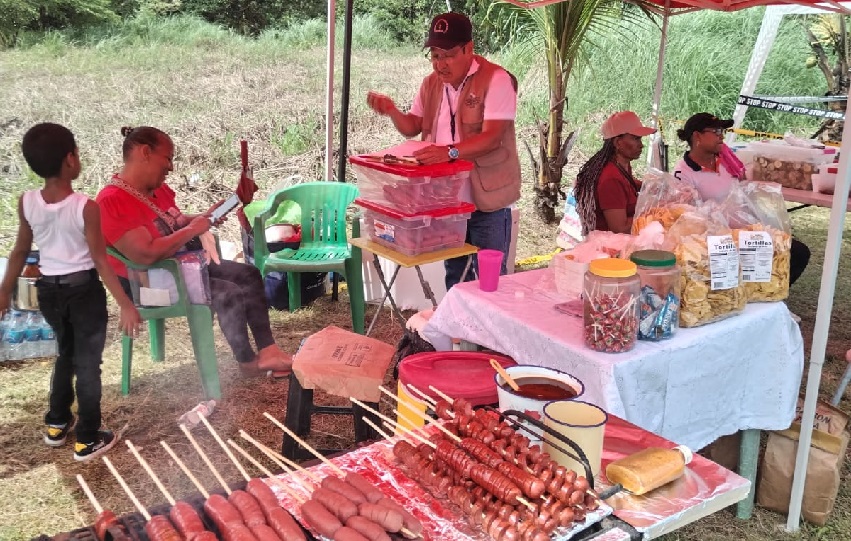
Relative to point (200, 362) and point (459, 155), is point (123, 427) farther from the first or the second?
point (459, 155)

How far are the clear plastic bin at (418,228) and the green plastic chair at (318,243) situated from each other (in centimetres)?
69

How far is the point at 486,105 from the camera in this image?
4.10 m

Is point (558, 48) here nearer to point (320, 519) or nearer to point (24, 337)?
point (24, 337)

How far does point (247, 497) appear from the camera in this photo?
66.9 inches

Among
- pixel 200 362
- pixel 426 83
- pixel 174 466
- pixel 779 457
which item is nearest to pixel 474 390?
pixel 779 457

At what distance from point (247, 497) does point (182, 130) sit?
9145 mm

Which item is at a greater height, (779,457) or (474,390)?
(474,390)

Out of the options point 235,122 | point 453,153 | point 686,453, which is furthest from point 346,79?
point 235,122

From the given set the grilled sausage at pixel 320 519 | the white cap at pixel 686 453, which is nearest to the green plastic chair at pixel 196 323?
the grilled sausage at pixel 320 519

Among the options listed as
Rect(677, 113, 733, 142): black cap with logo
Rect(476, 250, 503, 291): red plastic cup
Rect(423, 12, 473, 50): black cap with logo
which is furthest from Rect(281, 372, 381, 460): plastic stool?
Rect(677, 113, 733, 142): black cap with logo

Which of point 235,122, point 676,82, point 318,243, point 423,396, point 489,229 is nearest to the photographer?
point 423,396

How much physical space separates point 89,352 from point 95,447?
49 centimetres

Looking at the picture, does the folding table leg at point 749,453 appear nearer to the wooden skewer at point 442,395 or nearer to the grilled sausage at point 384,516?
the wooden skewer at point 442,395

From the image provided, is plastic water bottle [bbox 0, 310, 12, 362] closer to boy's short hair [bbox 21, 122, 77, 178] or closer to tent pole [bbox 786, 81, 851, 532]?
boy's short hair [bbox 21, 122, 77, 178]
